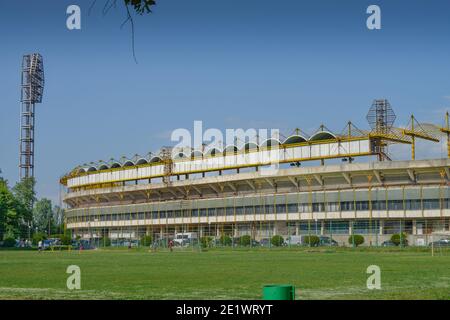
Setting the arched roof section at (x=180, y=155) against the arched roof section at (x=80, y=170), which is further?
the arched roof section at (x=80, y=170)

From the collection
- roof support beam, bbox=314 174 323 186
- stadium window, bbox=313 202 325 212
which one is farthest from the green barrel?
roof support beam, bbox=314 174 323 186

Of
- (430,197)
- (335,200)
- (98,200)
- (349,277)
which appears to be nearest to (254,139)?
(335,200)

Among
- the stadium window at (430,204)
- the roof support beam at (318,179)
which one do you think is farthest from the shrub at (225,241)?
the stadium window at (430,204)

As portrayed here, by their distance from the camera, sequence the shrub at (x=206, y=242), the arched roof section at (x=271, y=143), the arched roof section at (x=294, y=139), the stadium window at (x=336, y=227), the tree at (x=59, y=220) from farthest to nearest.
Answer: the tree at (x=59, y=220), the arched roof section at (x=271, y=143), the arched roof section at (x=294, y=139), the stadium window at (x=336, y=227), the shrub at (x=206, y=242)

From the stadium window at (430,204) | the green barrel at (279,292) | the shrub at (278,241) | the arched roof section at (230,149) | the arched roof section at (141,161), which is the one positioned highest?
the arched roof section at (141,161)

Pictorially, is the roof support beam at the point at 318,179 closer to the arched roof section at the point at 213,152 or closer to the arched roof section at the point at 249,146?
the arched roof section at the point at 249,146

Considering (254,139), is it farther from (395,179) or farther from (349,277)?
(349,277)

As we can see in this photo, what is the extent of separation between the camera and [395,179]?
98.6m

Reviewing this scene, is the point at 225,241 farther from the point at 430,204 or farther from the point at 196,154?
the point at 196,154

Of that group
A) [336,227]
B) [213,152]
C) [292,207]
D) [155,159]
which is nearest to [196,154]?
[213,152]

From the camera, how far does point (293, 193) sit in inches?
4176

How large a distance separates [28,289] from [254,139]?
94596 millimetres

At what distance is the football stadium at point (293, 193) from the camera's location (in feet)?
310

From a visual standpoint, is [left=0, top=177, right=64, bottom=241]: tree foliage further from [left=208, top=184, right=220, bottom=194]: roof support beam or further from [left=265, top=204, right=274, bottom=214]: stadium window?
[left=265, top=204, right=274, bottom=214]: stadium window
